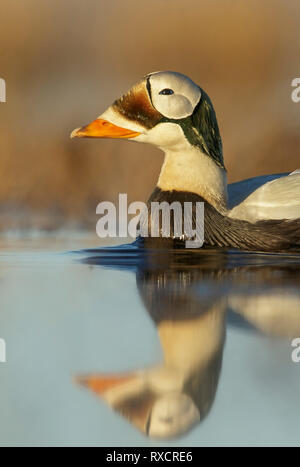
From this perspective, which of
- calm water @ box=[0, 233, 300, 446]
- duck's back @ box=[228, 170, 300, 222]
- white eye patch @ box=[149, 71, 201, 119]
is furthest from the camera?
white eye patch @ box=[149, 71, 201, 119]

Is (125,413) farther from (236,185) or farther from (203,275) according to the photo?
(236,185)

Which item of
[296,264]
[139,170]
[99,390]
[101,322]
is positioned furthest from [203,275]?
[139,170]

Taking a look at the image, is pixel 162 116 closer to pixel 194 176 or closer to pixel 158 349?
pixel 194 176

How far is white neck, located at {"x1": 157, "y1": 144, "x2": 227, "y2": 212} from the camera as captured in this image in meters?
4.18

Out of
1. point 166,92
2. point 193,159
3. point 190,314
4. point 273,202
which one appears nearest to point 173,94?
point 166,92

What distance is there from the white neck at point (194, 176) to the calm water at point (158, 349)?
46.7 inches

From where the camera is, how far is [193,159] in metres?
4.21

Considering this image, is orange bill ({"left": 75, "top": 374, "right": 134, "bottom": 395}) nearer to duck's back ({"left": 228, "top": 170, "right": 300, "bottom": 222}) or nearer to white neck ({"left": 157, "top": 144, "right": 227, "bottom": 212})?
duck's back ({"left": 228, "top": 170, "right": 300, "bottom": 222})

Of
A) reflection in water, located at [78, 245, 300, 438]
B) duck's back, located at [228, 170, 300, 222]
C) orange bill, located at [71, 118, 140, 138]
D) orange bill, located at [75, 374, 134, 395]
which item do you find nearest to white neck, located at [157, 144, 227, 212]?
duck's back, located at [228, 170, 300, 222]

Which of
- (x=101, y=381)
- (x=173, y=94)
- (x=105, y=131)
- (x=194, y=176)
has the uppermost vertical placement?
(x=173, y=94)

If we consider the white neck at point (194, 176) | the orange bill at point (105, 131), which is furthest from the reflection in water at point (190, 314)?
the orange bill at point (105, 131)

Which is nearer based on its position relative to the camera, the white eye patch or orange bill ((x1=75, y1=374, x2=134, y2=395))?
orange bill ((x1=75, y1=374, x2=134, y2=395))

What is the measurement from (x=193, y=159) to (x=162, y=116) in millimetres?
300

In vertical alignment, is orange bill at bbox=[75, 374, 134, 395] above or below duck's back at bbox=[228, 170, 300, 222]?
below
